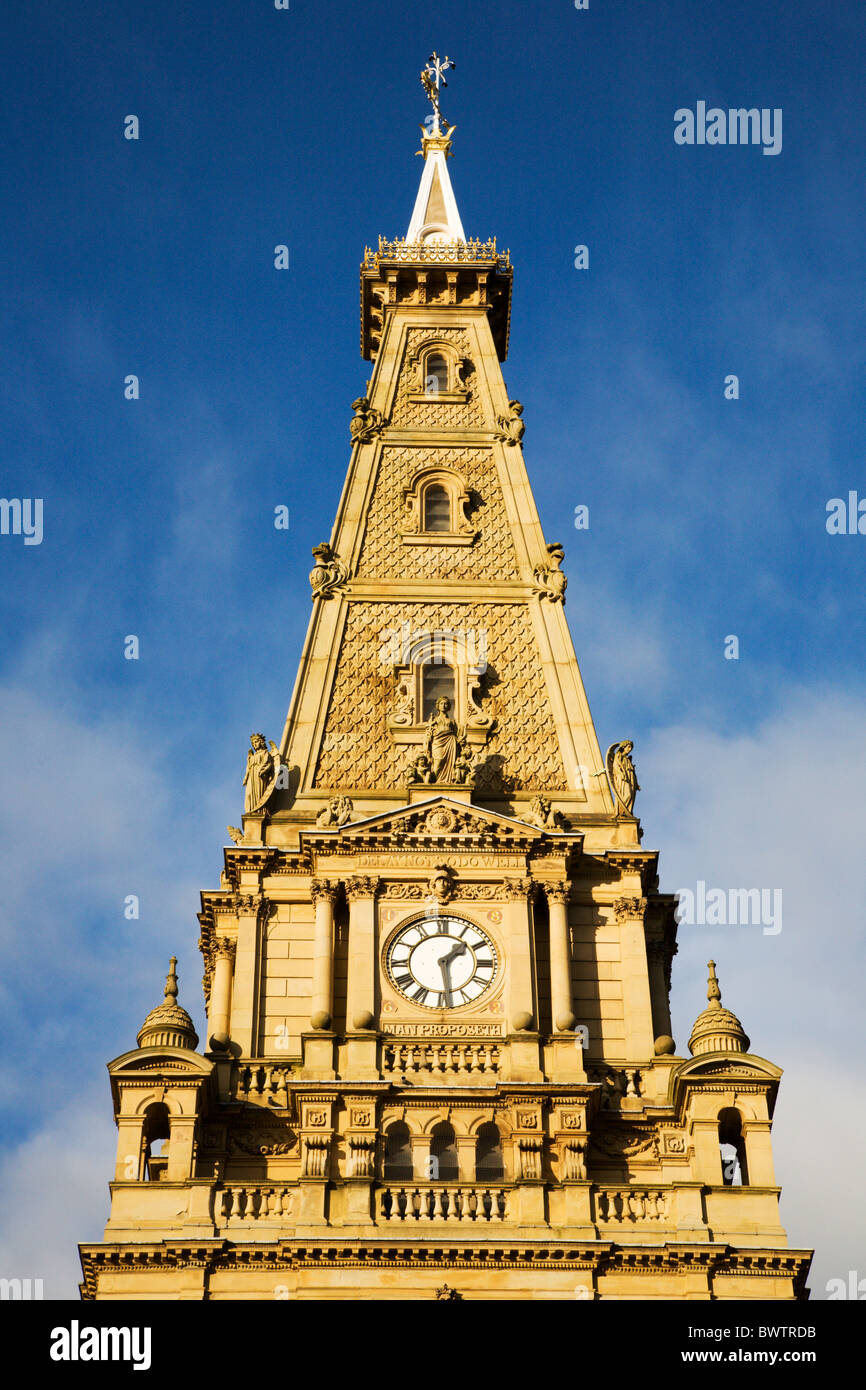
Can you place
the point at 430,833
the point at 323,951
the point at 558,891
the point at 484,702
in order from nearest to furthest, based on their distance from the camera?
1. the point at 323,951
2. the point at 558,891
3. the point at 430,833
4. the point at 484,702

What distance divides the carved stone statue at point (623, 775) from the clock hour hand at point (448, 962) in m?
6.19

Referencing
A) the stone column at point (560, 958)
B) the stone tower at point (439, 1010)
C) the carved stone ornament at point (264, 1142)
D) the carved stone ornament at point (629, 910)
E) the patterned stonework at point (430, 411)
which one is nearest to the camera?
the stone tower at point (439, 1010)

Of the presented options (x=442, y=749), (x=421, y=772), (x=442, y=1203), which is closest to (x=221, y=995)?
(x=421, y=772)

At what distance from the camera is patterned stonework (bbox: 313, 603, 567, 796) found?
198ft

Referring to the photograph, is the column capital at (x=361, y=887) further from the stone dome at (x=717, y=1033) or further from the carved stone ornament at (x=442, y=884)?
the stone dome at (x=717, y=1033)

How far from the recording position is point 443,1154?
170ft

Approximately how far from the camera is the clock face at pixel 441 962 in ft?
181

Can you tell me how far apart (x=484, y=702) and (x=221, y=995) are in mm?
11409

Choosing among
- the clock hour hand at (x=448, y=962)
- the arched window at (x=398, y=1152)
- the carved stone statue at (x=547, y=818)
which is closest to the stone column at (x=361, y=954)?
the clock hour hand at (x=448, y=962)

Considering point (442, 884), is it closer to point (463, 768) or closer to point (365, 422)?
point (463, 768)

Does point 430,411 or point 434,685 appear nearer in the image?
point 434,685
